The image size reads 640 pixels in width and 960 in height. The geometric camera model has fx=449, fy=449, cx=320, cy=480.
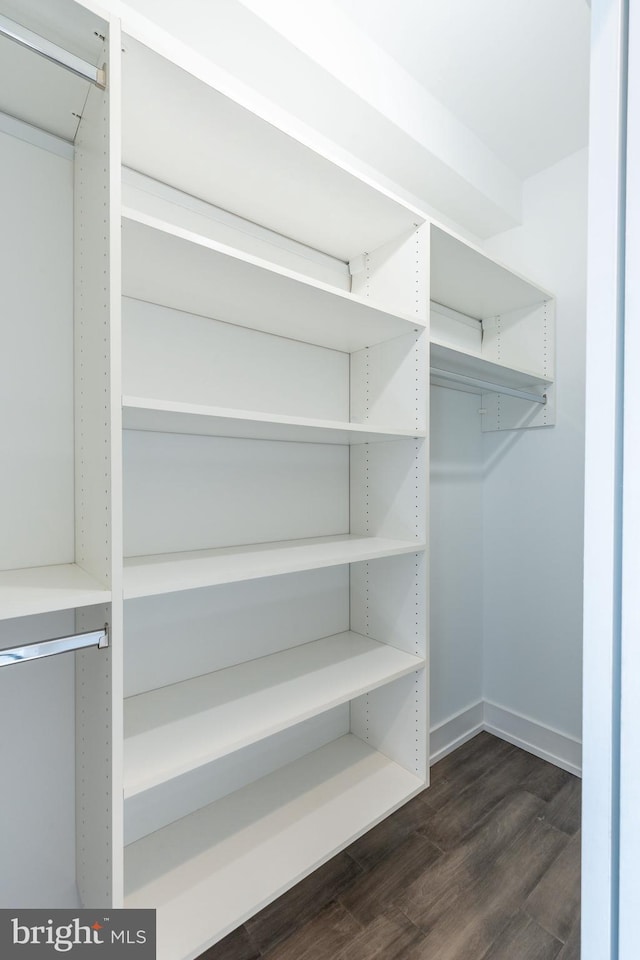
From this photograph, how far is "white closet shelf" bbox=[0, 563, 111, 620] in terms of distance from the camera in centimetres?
70

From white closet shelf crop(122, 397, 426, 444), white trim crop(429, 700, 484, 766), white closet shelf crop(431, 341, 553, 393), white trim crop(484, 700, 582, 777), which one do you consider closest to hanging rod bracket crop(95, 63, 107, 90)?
white closet shelf crop(122, 397, 426, 444)

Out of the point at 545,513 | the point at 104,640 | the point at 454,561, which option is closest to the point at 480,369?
the point at 545,513

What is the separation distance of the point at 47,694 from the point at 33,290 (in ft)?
2.93

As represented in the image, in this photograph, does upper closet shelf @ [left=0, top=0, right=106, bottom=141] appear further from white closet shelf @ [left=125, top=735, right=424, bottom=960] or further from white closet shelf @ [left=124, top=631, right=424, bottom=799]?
white closet shelf @ [left=125, top=735, right=424, bottom=960]

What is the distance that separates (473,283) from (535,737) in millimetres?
2025

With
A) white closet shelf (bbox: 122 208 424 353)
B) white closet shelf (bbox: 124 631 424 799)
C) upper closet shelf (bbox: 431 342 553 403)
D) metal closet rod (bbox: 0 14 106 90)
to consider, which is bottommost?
white closet shelf (bbox: 124 631 424 799)

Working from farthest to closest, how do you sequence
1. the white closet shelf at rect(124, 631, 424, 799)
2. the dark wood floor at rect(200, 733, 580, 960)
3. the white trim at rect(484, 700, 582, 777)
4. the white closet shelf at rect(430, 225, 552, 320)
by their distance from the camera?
the white trim at rect(484, 700, 582, 777) < the white closet shelf at rect(430, 225, 552, 320) < the dark wood floor at rect(200, 733, 580, 960) < the white closet shelf at rect(124, 631, 424, 799)

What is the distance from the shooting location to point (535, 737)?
6.79 ft

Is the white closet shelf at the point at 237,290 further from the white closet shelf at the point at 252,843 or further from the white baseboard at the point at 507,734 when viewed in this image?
the white baseboard at the point at 507,734

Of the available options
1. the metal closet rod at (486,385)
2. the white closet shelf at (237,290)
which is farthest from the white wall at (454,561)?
the white closet shelf at (237,290)

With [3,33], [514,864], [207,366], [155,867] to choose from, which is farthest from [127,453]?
[514,864]

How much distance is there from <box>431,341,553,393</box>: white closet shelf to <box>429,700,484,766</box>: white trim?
1504 mm

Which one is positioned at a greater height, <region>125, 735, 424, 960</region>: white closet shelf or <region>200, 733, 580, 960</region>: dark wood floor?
<region>125, 735, 424, 960</region>: white closet shelf

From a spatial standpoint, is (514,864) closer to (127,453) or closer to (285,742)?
(285,742)
